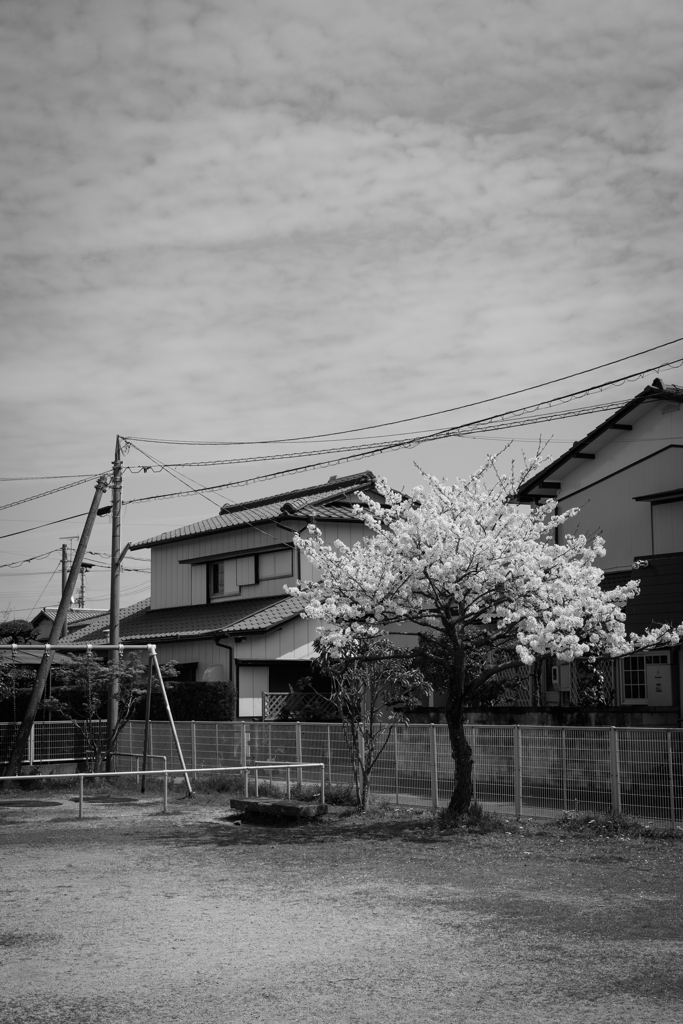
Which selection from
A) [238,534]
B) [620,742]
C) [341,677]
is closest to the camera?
[620,742]

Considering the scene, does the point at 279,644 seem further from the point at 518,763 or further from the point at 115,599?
the point at 518,763

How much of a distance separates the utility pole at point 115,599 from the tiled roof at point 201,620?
175 inches

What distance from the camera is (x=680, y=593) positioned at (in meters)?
19.8

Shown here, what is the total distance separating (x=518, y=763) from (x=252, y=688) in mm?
14463

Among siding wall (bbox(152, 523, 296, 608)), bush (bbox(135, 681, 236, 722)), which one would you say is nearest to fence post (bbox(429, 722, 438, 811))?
bush (bbox(135, 681, 236, 722))

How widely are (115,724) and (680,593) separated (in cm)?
1273

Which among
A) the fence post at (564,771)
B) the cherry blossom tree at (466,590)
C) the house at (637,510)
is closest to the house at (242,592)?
the house at (637,510)

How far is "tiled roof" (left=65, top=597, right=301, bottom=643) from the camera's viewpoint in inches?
1134

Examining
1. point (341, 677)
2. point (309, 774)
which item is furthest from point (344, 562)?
point (309, 774)

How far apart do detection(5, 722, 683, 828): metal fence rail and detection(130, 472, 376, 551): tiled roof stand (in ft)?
38.5

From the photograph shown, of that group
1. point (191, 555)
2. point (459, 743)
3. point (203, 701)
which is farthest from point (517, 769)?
point (191, 555)

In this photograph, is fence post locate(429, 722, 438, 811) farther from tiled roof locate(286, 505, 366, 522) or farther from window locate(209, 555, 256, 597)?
window locate(209, 555, 256, 597)

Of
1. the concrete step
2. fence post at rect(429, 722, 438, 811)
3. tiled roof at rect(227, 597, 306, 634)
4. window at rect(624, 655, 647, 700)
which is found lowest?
the concrete step

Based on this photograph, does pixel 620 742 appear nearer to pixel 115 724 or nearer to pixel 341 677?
pixel 341 677
